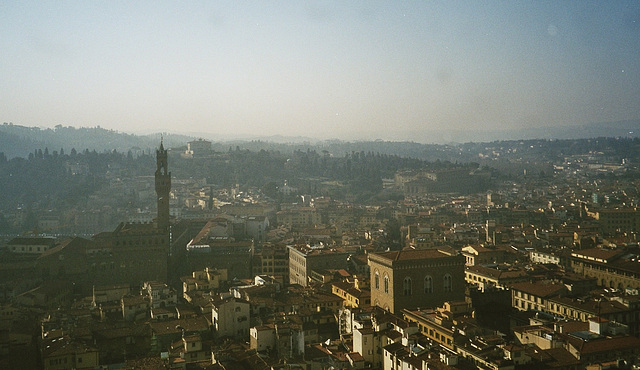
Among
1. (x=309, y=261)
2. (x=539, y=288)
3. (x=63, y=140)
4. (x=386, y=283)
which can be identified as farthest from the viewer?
(x=63, y=140)

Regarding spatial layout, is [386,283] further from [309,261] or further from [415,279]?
[309,261]

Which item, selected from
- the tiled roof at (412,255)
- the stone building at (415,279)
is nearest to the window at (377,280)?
the stone building at (415,279)

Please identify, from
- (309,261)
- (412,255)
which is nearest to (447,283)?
(412,255)

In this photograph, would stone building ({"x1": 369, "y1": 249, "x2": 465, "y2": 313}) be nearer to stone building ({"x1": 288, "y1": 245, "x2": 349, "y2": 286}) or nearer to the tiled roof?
the tiled roof

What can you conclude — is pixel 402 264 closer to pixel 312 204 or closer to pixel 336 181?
pixel 312 204

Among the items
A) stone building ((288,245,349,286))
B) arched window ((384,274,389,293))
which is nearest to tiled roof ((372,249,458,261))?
arched window ((384,274,389,293))

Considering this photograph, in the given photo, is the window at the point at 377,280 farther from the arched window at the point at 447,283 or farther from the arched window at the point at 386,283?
the arched window at the point at 447,283
